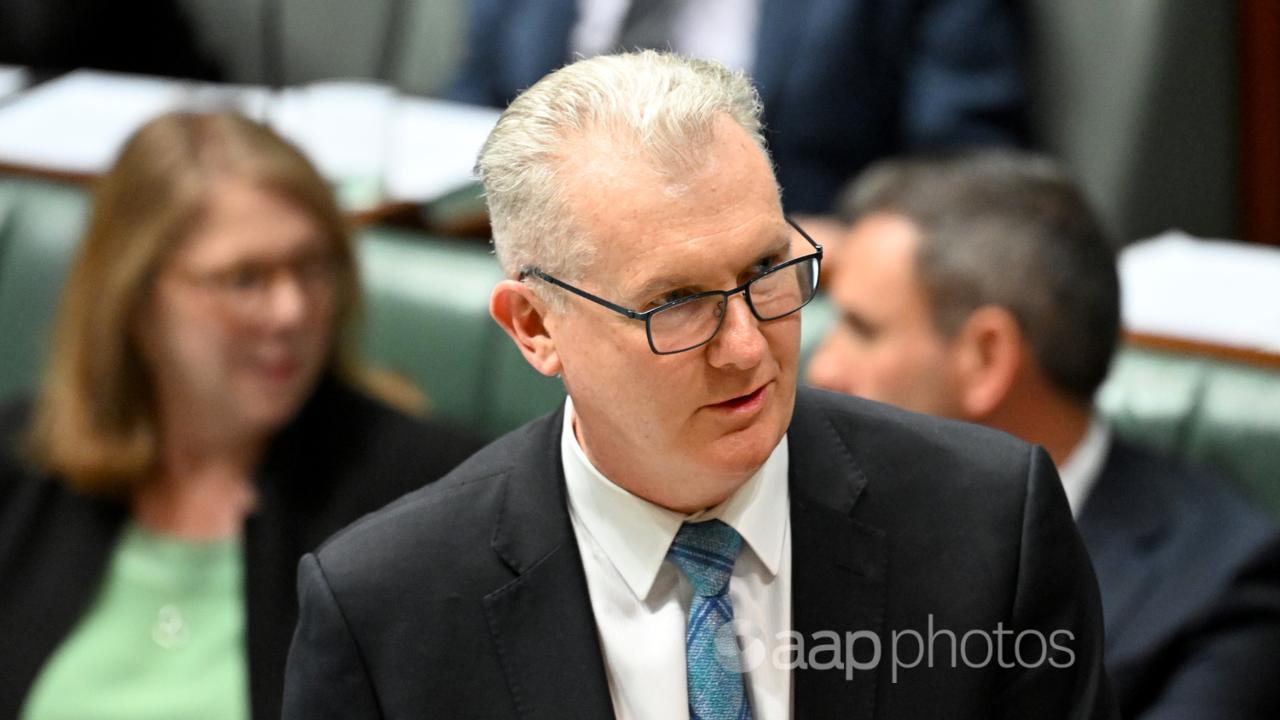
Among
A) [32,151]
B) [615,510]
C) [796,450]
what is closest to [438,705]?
[615,510]

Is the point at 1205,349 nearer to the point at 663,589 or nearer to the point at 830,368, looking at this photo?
the point at 830,368

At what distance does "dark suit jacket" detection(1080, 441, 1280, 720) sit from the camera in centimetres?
189

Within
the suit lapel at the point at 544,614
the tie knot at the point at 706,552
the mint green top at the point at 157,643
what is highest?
the tie knot at the point at 706,552

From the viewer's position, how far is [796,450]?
137 centimetres

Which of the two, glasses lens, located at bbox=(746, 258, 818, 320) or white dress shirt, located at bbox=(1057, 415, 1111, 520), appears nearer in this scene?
glasses lens, located at bbox=(746, 258, 818, 320)

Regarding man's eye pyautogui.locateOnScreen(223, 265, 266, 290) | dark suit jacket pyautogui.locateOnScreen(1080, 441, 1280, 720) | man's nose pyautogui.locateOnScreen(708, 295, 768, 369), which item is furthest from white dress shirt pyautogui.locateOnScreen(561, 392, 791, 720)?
man's eye pyautogui.locateOnScreen(223, 265, 266, 290)

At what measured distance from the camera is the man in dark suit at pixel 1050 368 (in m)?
1.93

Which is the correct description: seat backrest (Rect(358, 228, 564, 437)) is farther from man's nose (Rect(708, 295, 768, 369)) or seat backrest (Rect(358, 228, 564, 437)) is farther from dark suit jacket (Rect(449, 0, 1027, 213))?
man's nose (Rect(708, 295, 768, 369))

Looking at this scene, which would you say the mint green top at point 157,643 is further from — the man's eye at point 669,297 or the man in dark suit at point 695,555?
the man's eye at point 669,297

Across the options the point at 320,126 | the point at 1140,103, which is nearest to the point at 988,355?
the point at 1140,103

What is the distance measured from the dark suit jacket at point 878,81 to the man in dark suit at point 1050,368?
2.43 ft

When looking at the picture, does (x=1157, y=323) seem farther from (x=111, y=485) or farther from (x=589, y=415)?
(x=111, y=485)

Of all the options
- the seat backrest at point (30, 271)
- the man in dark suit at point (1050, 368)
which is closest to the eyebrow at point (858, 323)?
the man in dark suit at point (1050, 368)

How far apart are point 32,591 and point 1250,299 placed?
184 centimetres
